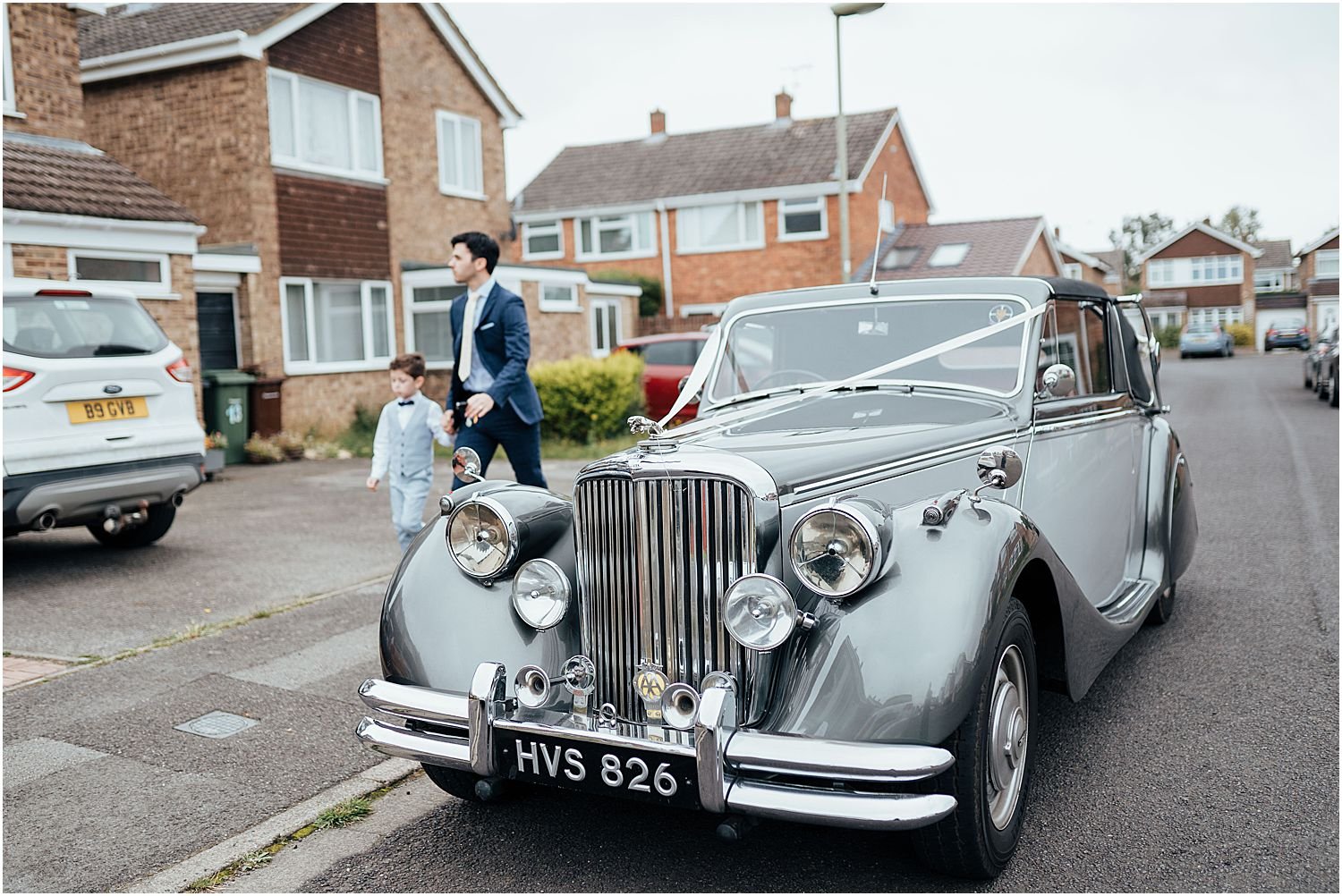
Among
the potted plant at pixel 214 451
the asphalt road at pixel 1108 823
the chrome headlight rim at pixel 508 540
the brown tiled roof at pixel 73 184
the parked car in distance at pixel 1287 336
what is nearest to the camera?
the asphalt road at pixel 1108 823

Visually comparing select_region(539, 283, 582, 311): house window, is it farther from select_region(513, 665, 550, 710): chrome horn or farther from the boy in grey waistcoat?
select_region(513, 665, 550, 710): chrome horn

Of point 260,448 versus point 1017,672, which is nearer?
point 1017,672

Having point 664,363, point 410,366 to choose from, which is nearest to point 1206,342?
point 664,363

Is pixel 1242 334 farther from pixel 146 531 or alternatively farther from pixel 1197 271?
pixel 146 531

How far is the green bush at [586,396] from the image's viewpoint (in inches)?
595

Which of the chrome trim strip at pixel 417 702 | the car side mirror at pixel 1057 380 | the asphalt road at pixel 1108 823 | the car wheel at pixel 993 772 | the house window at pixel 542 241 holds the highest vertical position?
the house window at pixel 542 241

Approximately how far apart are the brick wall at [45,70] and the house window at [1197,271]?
61.9 meters

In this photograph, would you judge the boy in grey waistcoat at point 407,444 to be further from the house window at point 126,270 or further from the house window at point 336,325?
the house window at point 336,325

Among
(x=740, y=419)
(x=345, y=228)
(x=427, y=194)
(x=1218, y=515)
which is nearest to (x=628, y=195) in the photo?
(x=427, y=194)

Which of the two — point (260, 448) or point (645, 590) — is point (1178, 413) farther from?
point (645, 590)

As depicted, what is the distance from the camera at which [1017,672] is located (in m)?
3.41

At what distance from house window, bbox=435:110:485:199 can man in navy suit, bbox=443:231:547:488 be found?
14.1 metres

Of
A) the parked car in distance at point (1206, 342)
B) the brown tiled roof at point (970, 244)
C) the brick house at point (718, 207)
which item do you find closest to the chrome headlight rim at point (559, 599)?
the brick house at point (718, 207)

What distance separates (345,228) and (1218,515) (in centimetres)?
1320
